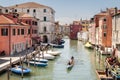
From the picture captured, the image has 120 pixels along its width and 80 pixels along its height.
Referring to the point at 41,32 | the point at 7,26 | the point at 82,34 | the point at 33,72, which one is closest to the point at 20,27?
the point at 7,26

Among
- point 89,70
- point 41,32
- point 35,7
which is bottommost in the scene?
point 89,70

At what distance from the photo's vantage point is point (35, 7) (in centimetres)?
7219

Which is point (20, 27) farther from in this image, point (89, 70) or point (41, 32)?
point (41, 32)

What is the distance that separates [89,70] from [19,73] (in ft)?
26.9

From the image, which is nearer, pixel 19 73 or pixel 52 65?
pixel 19 73

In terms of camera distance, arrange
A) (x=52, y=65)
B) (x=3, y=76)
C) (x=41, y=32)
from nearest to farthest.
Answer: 1. (x=3, y=76)
2. (x=52, y=65)
3. (x=41, y=32)

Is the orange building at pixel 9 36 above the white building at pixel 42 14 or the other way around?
the other way around

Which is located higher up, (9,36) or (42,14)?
(42,14)

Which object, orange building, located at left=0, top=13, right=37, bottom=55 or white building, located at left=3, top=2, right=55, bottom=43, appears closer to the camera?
orange building, located at left=0, top=13, right=37, bottom=55

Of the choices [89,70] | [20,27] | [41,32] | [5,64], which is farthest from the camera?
[41,32]

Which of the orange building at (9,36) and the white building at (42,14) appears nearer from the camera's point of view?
the orange building at (9,36)

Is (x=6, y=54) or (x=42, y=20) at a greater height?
(x=42, y=20)

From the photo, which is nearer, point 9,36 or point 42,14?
point 9,36

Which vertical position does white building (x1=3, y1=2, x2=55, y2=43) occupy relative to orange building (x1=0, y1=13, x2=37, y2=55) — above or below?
above
